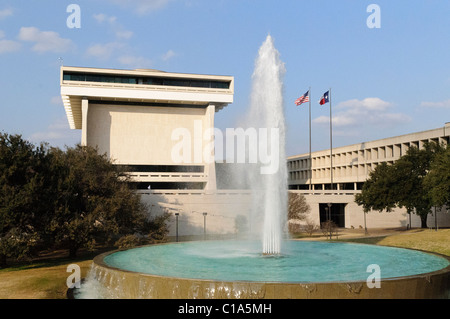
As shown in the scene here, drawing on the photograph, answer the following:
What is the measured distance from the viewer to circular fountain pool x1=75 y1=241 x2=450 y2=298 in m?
11.9

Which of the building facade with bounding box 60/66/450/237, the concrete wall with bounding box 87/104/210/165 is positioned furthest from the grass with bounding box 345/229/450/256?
the concrete wall with bounding box 87/104/210/165

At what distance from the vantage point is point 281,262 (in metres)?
17.4

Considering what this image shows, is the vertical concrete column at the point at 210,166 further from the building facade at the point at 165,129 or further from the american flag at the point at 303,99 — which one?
the american flag at the point at 303,99

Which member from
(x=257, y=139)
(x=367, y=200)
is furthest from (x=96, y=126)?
(x=257, y=139)

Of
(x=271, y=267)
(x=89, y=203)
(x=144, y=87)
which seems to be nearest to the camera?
(x=271, y=267)

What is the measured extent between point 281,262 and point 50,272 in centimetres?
1545

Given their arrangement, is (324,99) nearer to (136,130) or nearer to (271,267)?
(136,130)

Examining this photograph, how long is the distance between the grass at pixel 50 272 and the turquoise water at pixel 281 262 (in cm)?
429

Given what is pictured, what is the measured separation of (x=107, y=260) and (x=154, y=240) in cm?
1905

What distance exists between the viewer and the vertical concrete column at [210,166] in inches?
2360

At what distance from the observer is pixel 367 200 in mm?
49375

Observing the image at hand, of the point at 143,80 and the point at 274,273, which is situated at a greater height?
the point at 143,80

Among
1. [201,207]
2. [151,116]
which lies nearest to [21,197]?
[201,207]

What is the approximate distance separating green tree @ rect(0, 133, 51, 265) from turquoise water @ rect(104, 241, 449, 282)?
910cm
